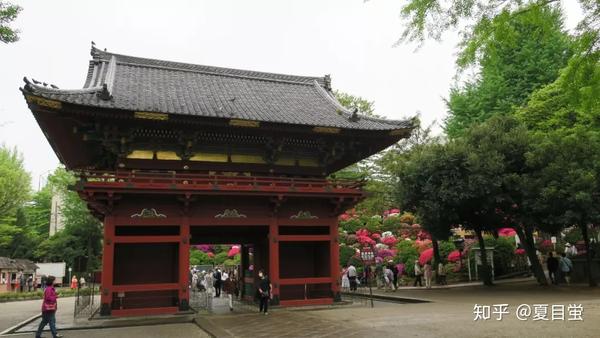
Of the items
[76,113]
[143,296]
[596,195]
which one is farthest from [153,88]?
[596,195]

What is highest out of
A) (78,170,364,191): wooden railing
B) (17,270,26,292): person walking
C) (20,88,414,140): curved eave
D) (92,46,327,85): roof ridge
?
(92,46,327,85): roof ridge

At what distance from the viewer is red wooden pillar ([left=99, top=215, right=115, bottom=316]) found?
1514 centimetres

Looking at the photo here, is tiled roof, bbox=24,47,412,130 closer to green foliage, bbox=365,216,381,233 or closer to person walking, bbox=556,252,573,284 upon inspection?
person walking, bbox=556,252,573,284

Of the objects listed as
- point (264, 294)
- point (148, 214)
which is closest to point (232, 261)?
point (148, 214)

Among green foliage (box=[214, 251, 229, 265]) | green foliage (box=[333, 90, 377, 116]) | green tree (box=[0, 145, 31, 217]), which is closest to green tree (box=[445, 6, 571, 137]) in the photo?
green foliage (box=[333, 90, 377, 116])

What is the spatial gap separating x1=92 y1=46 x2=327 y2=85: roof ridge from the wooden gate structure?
440 mm

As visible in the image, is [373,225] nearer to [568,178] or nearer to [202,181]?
[568,178]

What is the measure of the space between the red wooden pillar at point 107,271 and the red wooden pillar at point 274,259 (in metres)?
5.61

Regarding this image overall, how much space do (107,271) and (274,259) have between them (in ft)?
19.2

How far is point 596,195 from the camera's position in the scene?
1938cm

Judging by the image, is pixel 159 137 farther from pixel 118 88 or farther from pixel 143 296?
Answer: pixel 143 296

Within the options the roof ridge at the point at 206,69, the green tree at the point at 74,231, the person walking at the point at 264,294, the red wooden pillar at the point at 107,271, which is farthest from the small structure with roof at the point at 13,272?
the person walking at the point at 264,294

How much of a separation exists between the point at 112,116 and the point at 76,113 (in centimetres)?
109

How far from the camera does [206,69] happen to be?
918 inches
